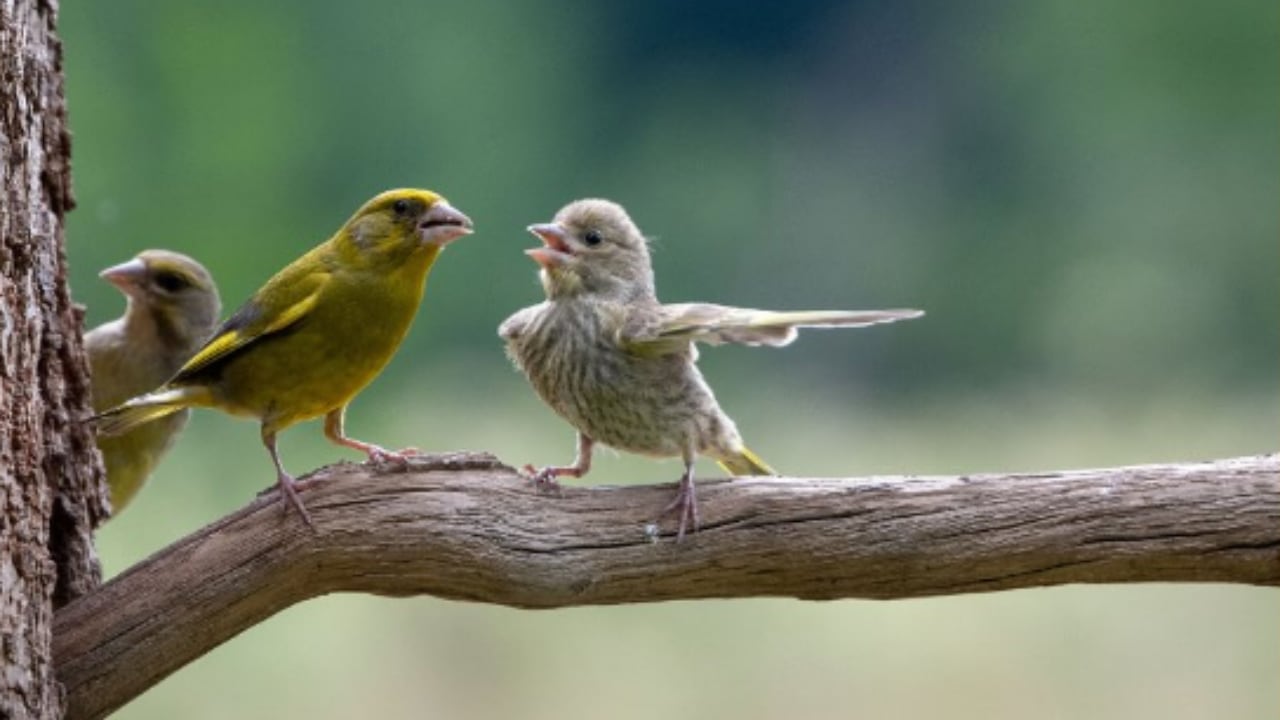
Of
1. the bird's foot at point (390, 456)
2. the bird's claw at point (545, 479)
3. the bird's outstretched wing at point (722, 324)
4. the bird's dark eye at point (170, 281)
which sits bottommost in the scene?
the bird's claw at point (545, 479)

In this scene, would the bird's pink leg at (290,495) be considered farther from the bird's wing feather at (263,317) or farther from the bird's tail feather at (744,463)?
the bird's tail feather at (744,463)

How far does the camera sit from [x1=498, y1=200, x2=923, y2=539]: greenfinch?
10.8ft

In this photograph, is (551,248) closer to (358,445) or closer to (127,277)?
(358,445)

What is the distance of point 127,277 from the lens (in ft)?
12.6

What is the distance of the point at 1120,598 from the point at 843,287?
86.7 inches

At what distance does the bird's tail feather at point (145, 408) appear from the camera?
129 inches

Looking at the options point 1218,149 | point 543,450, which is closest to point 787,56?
point 1218,149

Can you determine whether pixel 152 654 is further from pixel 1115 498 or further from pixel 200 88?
pixel 200 88

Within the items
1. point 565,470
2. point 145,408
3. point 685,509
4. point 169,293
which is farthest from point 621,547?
point 169,293

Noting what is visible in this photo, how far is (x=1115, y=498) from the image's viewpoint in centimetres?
293

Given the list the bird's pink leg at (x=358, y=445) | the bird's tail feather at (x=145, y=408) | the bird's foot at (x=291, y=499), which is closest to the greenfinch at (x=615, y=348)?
the bird's pink leg at (x=358, y=445)

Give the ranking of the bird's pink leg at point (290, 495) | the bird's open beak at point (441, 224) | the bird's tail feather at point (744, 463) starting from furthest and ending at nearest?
the bird's tail feather at point (744, 463) < the bird's open beak at point (441, 224) < the bird's pink leg at point (290, 495)

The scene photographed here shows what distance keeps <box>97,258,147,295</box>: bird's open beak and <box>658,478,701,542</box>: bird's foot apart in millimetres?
1382

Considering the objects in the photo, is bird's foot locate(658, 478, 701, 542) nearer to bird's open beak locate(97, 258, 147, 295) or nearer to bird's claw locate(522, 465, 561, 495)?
bird's claw locate(522, 465, 561, 495)
